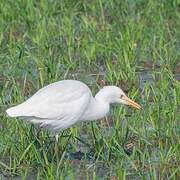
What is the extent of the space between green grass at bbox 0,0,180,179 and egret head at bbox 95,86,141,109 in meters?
0.12

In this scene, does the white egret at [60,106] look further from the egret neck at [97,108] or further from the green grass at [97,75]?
the green grass at [97,75]

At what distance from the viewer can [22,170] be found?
6.87m

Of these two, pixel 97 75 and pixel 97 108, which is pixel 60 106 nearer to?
Result: pixel 97 108

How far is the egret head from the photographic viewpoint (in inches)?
302

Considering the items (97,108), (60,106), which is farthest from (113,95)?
(60,106)

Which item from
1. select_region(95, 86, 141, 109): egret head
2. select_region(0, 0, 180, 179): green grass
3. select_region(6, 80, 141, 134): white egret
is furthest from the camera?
select_region(95, 86, 141, 109): egret head

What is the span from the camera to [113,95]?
7703mm

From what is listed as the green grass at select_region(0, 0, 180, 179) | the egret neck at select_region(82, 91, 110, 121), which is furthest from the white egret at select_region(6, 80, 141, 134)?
the green grass at select_region(0, 0, 180, 179)

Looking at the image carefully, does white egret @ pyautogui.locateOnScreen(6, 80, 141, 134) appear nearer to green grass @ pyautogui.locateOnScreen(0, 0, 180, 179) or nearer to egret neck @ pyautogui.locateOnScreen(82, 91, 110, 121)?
egret neck @ pyautogui.locateOnScreen(82, 91, 110, 121)

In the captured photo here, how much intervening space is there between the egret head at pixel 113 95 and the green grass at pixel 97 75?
116 millimetres

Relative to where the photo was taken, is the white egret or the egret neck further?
the egret neck

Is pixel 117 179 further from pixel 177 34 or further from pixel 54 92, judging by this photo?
pixel 177 34

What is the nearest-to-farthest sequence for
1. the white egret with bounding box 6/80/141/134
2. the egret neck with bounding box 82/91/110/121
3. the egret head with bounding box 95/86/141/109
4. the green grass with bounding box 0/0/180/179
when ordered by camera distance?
1. the green grass with bounding box 0/0/180/179
2. the white egret with bounding box 6/80/141/134
3. the egret neck with bounding box 82/91/110/121
4. the egret head with bounding box 95/86/141/109

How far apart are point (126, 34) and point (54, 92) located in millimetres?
3013
